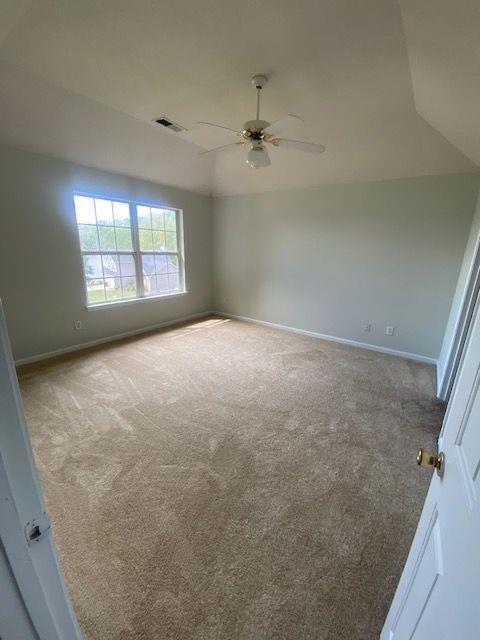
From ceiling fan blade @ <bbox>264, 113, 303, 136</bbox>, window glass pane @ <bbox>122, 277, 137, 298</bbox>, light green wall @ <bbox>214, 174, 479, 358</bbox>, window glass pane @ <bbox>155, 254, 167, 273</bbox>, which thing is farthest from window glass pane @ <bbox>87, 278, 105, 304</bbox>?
ceiling fan blade @ <bbox>264, 113, 303, 136</bbox>

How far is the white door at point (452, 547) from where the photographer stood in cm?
52

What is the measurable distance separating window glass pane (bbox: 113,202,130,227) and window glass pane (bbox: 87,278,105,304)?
0.88 meters

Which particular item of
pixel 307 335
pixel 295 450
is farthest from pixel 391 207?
pixel 295 450

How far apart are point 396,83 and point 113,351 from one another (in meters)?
4.06

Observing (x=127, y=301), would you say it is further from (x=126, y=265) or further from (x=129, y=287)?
(x=126, y=265)

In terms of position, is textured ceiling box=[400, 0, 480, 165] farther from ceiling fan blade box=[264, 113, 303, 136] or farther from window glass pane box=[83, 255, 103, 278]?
window glass pane box=[83, 255, 103, 278]

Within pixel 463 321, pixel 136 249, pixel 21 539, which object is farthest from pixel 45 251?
pixel 463 321

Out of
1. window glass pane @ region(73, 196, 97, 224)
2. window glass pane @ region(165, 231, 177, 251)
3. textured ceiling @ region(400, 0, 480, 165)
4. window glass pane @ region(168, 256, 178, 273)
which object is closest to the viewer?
textured ceiling @ region(400, 0, 480, 165)

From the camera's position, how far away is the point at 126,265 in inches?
168

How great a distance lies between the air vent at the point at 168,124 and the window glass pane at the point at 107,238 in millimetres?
1549

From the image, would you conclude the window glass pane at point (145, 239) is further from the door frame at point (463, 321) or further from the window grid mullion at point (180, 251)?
the door frame at point (463, 321)

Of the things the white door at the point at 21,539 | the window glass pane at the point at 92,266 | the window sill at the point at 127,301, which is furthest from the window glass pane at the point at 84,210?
the white door at the point at 21,539

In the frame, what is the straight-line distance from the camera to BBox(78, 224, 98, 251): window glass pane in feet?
12.0

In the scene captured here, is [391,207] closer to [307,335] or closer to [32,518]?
[307,335]
